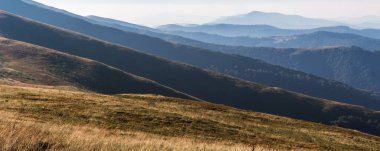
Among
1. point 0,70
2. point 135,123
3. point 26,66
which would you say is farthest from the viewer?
point 26,66

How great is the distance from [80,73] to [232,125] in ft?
538

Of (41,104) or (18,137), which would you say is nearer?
(18,137)

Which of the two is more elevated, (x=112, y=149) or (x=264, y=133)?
(x=112, y=149)

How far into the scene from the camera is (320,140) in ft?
142

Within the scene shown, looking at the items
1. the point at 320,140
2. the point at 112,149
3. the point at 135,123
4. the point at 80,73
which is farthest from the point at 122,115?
the point at 80,73

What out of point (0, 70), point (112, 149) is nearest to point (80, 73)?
point (0, 70)

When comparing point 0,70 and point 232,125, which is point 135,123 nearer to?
point 232,125

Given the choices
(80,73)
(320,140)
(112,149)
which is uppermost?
(112,149)

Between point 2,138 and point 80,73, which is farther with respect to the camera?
point 80,73

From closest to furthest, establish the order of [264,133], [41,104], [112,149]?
1. [112,149]
2. [41,104]
3. [264,133]

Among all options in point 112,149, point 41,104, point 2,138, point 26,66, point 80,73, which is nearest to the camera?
point 2,138

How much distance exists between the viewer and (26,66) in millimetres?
175375

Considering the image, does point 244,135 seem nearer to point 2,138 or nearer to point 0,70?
point 2,138

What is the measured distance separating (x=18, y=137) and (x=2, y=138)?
0.48m
